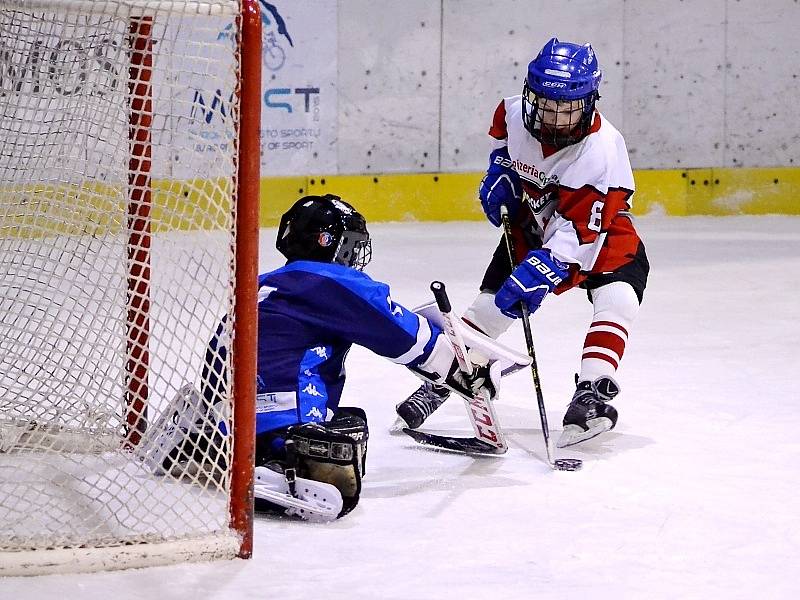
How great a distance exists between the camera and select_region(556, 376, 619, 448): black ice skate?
3.17m

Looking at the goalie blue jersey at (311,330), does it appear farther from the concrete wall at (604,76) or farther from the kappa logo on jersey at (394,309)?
the concrete wall at (604,76)

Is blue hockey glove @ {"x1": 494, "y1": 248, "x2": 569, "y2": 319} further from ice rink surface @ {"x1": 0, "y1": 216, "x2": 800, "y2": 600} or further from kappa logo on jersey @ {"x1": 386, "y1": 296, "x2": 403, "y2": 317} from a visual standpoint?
kappa logo on jersey @ {"x1": 386, "y1": 296, "x2": 403, "y2": 317}

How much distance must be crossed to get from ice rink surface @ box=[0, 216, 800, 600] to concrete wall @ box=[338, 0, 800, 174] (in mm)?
2975

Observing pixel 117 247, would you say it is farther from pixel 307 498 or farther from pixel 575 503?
pixel 575 503

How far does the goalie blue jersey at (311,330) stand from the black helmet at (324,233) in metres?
0.04

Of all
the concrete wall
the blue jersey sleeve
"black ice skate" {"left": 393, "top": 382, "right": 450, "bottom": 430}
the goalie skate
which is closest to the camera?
the goalie skate

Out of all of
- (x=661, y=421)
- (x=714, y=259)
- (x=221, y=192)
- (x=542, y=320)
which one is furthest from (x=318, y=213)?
(x=714, y=259)

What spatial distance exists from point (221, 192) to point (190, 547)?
0.63m

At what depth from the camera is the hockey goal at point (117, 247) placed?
2232 millimetres

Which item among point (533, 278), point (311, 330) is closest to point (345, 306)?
point (311, 330)

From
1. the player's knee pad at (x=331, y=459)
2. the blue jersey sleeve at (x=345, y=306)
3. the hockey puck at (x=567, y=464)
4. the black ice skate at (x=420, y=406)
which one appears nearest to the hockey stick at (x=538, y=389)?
the hockey puck at (x=567, y=464)

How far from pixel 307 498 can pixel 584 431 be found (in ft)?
2.92

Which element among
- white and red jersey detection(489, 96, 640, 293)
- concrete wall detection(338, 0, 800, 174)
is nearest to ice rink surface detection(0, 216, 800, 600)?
white and red jersey detection(489, 96, 640, 293)

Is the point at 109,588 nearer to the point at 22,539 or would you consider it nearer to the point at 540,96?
the point at 22,539
